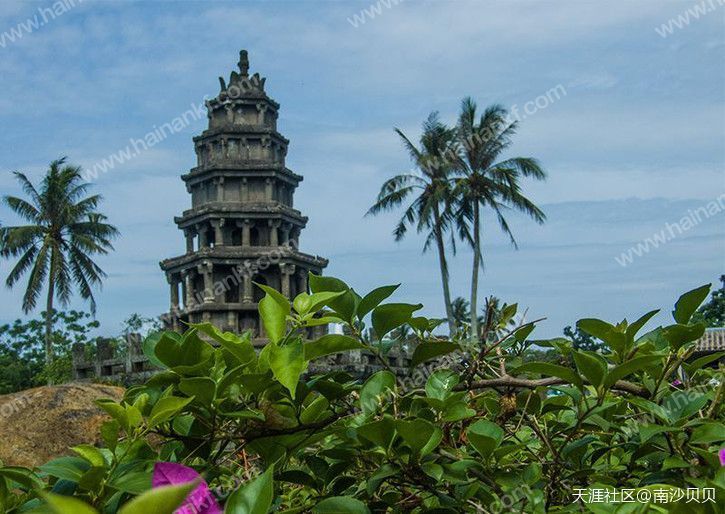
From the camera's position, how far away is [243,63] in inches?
1232

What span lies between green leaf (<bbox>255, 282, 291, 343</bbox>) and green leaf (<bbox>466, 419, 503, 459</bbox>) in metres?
0.31

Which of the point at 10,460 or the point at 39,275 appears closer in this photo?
the point at 10,460

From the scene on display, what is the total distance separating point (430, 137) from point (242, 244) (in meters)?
7.68

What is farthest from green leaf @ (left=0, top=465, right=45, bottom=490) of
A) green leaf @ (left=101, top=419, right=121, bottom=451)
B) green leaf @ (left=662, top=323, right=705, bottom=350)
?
green leaf @ (left=662, top=323, right=705, bottom=350)

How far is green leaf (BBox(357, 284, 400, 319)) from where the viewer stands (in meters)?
1.23

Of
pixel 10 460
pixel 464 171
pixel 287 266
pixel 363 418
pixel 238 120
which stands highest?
pixel 238 120

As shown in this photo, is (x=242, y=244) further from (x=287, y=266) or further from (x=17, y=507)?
(x=17, y=507)

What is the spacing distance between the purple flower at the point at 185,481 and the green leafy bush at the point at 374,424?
1.1 inches

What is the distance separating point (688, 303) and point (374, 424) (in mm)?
568

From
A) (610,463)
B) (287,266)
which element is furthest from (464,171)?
(610,463)

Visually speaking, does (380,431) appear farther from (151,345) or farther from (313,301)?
(151,345)

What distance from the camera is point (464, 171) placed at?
27953 mm

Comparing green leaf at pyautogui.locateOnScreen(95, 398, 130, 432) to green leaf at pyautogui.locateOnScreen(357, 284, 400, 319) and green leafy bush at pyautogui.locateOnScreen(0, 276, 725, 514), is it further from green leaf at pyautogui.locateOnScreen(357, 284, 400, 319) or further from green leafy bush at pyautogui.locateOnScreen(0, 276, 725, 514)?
green leaf at pyautogui.locateOnScreen(357, 284, 400, 319)

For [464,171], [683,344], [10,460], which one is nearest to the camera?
[683,344]
